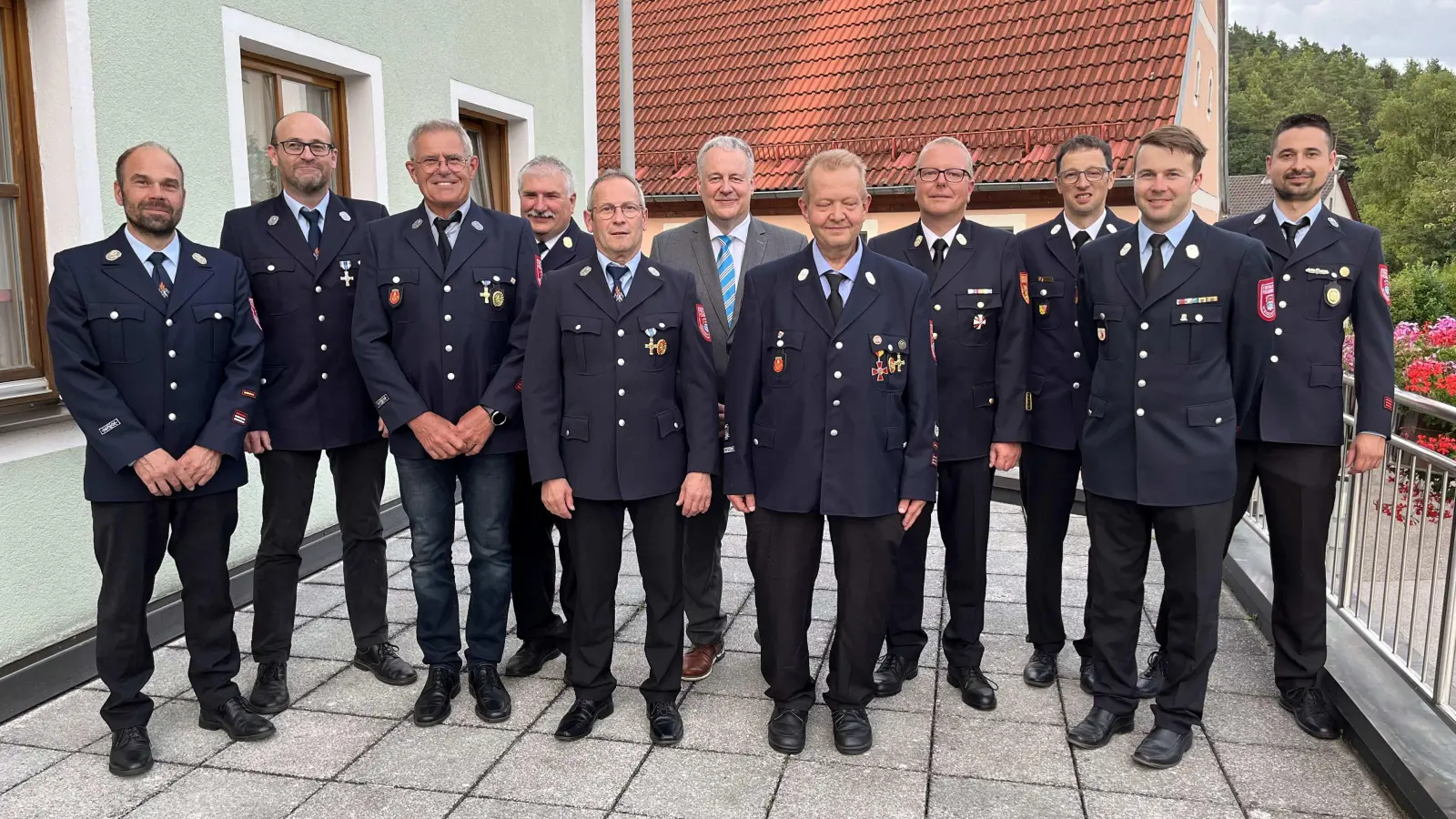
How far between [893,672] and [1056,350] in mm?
1462

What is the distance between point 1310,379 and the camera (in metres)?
4.09

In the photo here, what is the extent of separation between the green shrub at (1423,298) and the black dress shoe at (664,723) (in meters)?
20.9

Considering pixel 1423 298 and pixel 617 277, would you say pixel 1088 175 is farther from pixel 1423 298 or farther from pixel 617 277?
pixel 1423 298

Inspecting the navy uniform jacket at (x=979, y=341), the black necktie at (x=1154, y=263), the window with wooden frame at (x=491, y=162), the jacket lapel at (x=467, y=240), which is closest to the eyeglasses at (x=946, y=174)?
→ the navy uniform jacket at (x=979, y=341)

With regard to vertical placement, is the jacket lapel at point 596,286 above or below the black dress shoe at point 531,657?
above

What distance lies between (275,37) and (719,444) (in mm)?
3755

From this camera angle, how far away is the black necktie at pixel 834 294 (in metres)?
3.93

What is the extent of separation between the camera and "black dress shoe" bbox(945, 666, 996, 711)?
4.33 metres

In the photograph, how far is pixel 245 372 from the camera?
4.08 metres

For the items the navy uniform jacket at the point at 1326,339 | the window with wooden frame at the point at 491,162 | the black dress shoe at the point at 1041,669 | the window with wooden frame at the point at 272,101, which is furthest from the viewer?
the window with wooden frame at the point at 491,162

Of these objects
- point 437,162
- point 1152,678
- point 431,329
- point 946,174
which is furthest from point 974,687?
point 437,162

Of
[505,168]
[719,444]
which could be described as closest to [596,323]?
[719,444]

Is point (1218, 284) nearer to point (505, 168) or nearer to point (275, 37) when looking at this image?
point (275, 37)

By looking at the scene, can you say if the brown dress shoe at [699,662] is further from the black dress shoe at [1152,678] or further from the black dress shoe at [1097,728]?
the black dress shoe at [1152,678]
